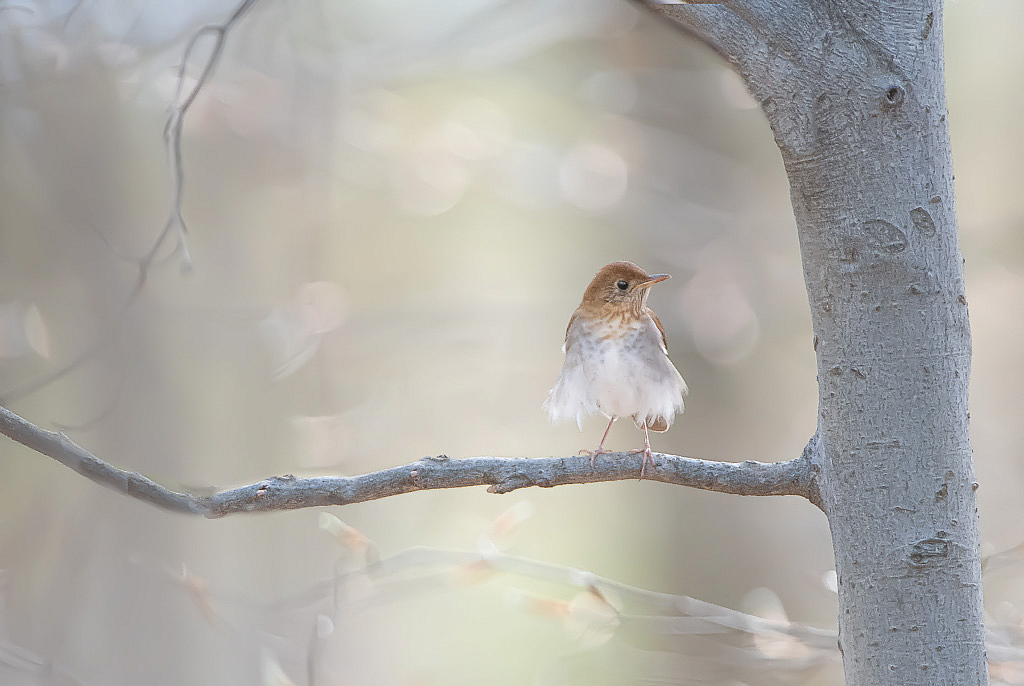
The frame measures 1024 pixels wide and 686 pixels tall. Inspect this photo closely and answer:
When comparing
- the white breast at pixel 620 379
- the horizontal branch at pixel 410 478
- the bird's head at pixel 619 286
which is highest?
the bird's head at pixel 619 286

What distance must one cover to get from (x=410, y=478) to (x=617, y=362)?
40 centimetres

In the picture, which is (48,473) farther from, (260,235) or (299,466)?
(260,235)

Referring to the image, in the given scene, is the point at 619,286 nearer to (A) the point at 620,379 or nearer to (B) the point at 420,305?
(A) the point at 620,379

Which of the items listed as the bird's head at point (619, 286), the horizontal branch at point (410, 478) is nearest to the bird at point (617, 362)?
the bird's head at point (619, 286)

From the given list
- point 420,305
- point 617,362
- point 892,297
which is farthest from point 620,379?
point 420,305

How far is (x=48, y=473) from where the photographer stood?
1.07 meters

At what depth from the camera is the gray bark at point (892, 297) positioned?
0.50 metres

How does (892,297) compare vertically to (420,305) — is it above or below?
below

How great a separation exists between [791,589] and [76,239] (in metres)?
1.57

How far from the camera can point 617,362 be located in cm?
88

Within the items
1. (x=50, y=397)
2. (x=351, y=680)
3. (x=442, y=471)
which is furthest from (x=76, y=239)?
(x=442, y=471)

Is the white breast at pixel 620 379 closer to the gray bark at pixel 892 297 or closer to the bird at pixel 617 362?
the bird at pixel 617 362

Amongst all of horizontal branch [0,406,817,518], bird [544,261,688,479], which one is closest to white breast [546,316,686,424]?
bird [544,261,688,479]

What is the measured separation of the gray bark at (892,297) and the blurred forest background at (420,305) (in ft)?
1.99
